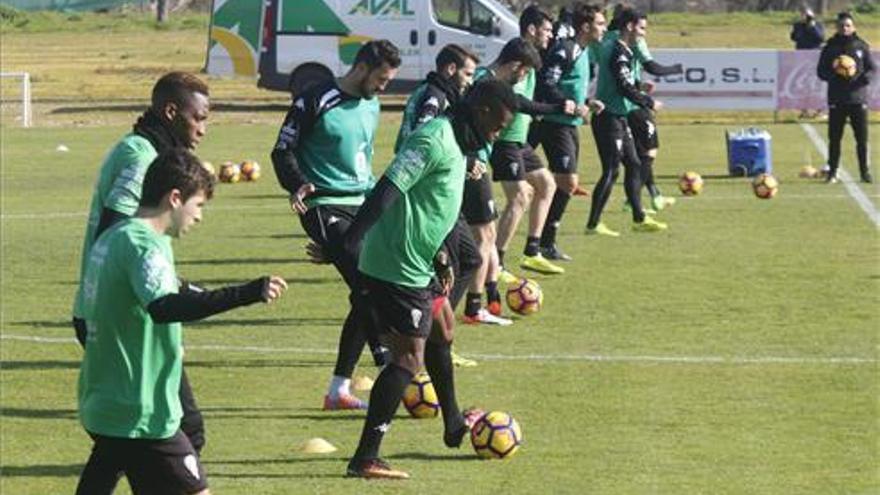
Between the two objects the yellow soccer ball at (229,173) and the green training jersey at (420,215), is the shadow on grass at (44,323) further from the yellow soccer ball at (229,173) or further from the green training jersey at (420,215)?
the yellow soccer ball at (229,173)

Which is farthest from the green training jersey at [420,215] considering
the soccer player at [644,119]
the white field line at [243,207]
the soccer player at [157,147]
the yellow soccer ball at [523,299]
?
the white field line at [243,207]

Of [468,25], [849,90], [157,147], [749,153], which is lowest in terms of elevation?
[468,25]

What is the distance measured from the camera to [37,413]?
12602mm

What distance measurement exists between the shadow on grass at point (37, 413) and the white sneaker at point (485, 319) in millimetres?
3791

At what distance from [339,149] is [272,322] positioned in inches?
143

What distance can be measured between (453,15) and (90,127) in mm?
7417

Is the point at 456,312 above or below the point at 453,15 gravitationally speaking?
above

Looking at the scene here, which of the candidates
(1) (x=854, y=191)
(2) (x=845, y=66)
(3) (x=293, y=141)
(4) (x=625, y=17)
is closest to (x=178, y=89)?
(3) (x=293, y=141)

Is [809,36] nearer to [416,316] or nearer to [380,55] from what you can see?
[380,55]

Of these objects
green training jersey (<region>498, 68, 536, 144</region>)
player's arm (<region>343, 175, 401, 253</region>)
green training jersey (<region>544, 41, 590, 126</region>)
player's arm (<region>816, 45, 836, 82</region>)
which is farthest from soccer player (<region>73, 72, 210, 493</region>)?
player's arm (<region>816, 45, 836, 82</region>)

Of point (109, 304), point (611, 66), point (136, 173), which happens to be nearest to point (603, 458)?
point (136, 173)

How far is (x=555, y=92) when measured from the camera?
1784 centimetres

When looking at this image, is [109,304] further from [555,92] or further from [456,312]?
[555,92]

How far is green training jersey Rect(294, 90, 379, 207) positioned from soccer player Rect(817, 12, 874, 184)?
14.4 metres
